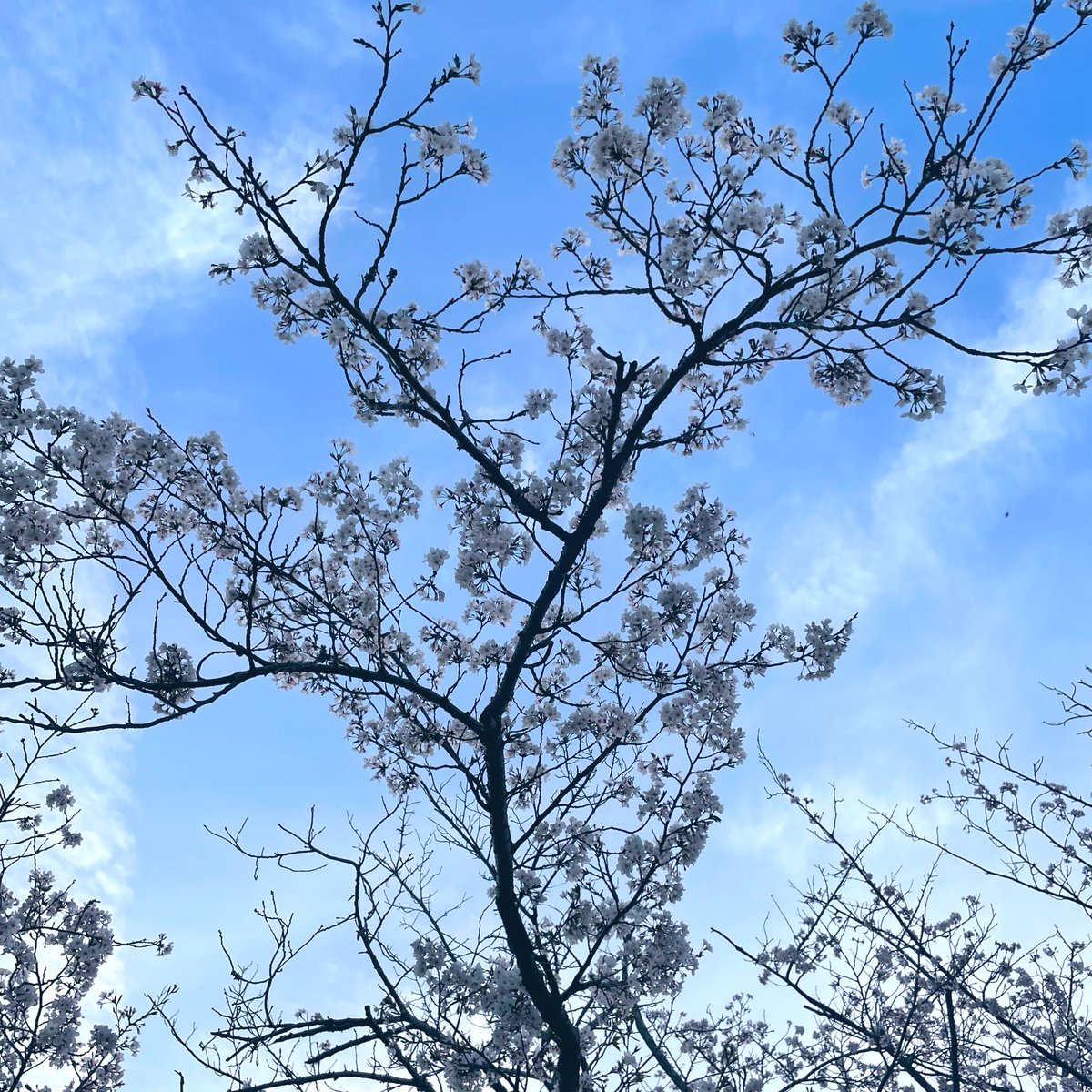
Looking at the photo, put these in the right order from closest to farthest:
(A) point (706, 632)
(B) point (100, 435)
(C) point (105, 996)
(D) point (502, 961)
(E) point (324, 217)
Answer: (E) point (324, 217) → (B) point (100, 435) → (D) point (502, 961) → (A) point (706, 632) → (C) point (105, 996)

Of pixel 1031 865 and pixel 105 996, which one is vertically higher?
pixel 1031 865

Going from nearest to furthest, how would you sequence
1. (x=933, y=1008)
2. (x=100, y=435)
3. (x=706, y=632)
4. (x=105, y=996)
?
(x=100, y=435) < (x=706, y=632) < (x=933, y=1008) < (x=105, y=996)

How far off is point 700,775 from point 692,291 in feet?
13.6

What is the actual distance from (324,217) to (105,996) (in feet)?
33.3

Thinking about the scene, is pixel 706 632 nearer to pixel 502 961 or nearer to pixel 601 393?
pixel 601 393

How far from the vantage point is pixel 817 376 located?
23.5 ft

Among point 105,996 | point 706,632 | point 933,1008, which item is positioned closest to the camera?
point 706,632

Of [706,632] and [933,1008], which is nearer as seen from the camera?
[706,632]

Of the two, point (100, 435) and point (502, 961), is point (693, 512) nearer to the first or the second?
point (502, 961)

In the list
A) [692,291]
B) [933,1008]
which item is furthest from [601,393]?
[933,1008]

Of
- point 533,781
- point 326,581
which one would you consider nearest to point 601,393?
point 326,581

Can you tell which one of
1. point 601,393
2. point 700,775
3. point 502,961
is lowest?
point 502,961

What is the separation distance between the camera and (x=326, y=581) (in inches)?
307

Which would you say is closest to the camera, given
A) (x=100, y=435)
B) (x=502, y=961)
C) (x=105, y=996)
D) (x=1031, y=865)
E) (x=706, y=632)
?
(x=100, y=435)
